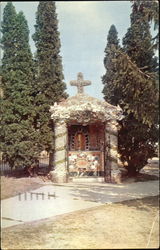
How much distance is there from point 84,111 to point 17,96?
143 inches

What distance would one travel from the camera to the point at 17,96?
636 inches

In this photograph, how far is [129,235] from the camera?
7055 mm

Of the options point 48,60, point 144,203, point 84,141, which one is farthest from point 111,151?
point 48,60

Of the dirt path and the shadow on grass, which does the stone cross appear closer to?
the shadow on grass

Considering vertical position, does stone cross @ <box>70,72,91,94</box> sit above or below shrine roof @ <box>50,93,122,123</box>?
above

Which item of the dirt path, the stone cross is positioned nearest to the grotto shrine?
the stone cross

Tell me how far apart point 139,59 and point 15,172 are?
32.2 feet

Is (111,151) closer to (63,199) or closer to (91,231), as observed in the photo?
(63,199)

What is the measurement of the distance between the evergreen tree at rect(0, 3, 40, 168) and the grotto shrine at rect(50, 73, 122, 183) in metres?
1.43

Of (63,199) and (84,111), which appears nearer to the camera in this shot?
(63,199)

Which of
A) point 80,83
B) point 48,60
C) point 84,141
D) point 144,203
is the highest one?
point 48,60

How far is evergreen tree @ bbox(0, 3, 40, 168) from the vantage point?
51.7ft

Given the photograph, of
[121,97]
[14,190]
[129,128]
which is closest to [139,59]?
[121,97]

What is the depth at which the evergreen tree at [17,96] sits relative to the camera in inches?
621
